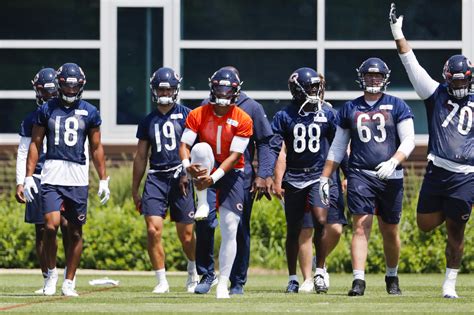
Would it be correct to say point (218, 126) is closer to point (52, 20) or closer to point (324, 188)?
point (324, 188)

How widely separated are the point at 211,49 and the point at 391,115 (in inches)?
356

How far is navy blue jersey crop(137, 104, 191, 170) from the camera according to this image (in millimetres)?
14758

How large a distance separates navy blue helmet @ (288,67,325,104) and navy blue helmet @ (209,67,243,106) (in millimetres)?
1539

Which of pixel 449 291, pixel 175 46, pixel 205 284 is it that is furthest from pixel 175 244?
pixel 449 291

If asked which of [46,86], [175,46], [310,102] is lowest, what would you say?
[310,102]

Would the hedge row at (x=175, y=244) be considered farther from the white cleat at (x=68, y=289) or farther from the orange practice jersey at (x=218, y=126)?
the orange practice jersey at (x=218, y=126)

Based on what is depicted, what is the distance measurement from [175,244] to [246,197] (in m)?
5.28

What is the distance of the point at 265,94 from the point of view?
21.9m

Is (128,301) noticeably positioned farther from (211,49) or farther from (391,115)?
(211,49)

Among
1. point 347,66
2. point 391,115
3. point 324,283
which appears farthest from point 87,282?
point 347,66

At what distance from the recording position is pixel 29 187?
46.8ft

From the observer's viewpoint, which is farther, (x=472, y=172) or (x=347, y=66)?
(x=347, y=66)

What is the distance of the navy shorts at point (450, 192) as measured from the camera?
12938 mm

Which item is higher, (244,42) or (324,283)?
(244,42)
